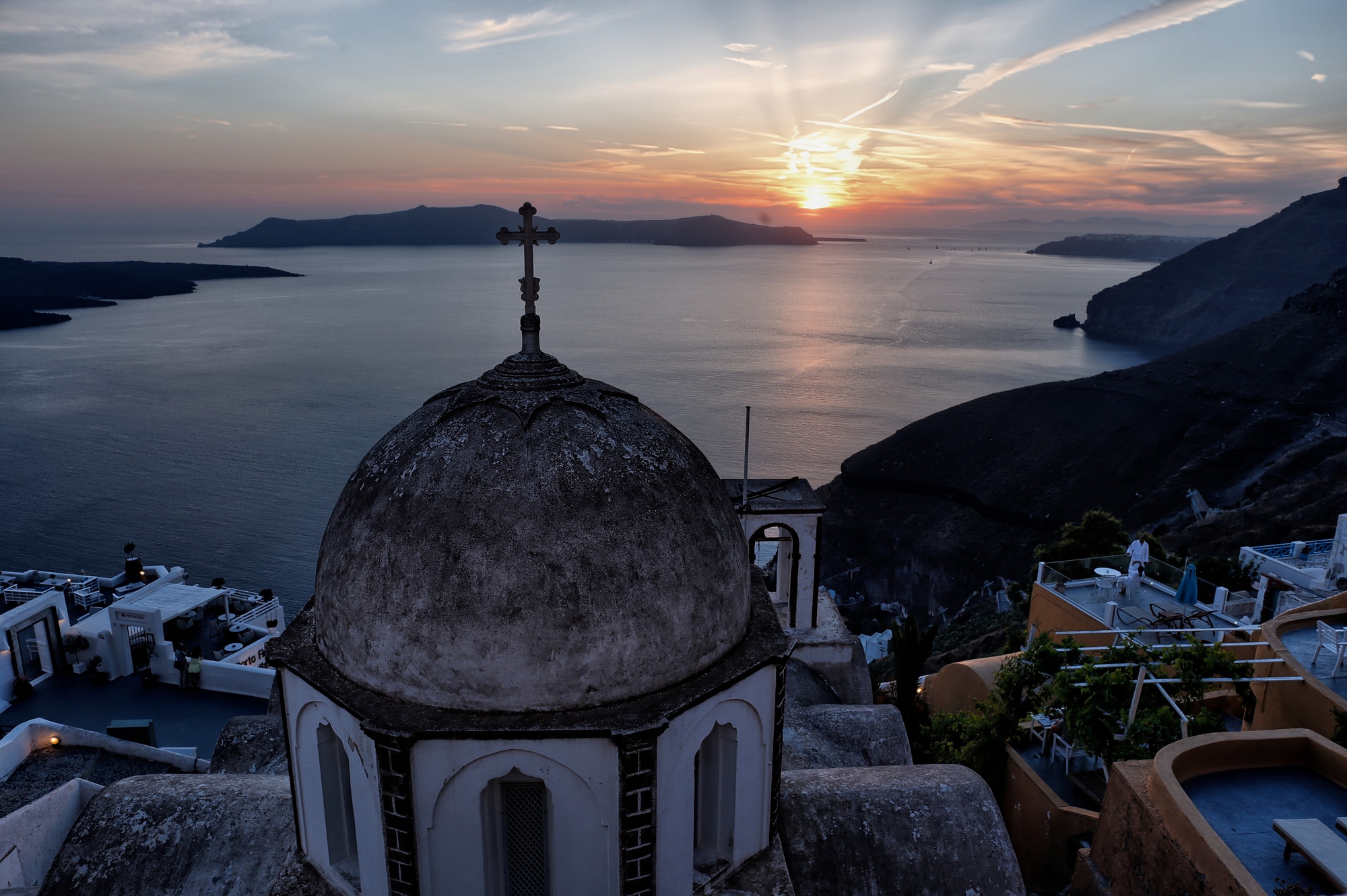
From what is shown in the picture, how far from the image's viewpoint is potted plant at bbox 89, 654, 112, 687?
811 inches

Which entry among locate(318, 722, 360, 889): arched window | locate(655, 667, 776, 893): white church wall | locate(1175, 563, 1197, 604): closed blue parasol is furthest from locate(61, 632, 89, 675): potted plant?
locate(1175, 563, 1197, 604): closed blue parasol

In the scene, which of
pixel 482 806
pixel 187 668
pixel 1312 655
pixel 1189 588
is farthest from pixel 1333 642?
pixel 187 668

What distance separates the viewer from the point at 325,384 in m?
75.8

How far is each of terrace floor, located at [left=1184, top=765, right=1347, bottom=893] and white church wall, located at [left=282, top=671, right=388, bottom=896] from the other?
7.44 meters

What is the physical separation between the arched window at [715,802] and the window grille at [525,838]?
Result: 1.35 m

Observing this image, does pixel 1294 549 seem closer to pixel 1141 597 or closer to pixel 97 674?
pixel 1141 597

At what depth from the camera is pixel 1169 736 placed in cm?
1062

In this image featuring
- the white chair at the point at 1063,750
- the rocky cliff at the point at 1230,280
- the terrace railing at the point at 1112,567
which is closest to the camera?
the white chair at the point at 1063,750

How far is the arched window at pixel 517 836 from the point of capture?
6.45 meters

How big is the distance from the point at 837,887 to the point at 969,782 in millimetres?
1831

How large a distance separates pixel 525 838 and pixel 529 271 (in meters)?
4.87

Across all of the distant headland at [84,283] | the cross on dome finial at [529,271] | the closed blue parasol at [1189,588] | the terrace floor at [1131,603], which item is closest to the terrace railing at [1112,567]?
the terrace floor at [1131,603]

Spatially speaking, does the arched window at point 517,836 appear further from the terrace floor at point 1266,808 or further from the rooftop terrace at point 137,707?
the rooftop terrace at point 137,707

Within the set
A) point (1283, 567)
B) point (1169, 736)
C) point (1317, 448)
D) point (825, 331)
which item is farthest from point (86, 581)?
point (825, 331)
